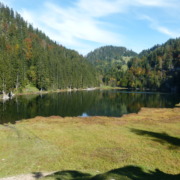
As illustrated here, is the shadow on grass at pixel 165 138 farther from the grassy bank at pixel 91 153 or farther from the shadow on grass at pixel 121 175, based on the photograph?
the shadow on grass at pixel 121 175

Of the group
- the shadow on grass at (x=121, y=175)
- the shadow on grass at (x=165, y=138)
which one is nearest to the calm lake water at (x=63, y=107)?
the shadow on grass at (x=165, y=138)

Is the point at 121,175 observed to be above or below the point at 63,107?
above

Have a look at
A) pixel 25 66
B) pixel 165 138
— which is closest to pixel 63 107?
pixel 165 138

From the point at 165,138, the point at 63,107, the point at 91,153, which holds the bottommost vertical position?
the point at 63,107

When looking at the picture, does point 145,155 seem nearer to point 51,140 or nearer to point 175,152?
point 175,152

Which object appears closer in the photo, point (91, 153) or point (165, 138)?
point (91, 153)

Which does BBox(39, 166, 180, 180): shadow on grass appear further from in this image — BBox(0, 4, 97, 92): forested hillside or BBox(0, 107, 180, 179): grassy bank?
BBox(0, 4, 97, 92): forested hillside

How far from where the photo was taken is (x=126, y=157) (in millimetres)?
22797

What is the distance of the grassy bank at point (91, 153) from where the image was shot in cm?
1844

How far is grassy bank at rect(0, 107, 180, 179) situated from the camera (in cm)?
1844

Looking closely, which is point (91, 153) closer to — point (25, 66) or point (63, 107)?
point (63, 107)

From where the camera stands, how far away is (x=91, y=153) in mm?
24031

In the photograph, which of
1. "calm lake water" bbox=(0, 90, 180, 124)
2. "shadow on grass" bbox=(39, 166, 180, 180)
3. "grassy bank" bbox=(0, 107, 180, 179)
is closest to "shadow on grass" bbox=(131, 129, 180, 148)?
"grassy bank" bbox=(0, 107, 180, 179)

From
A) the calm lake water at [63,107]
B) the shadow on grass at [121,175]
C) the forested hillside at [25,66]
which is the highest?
the forested hillside at [25,66]
